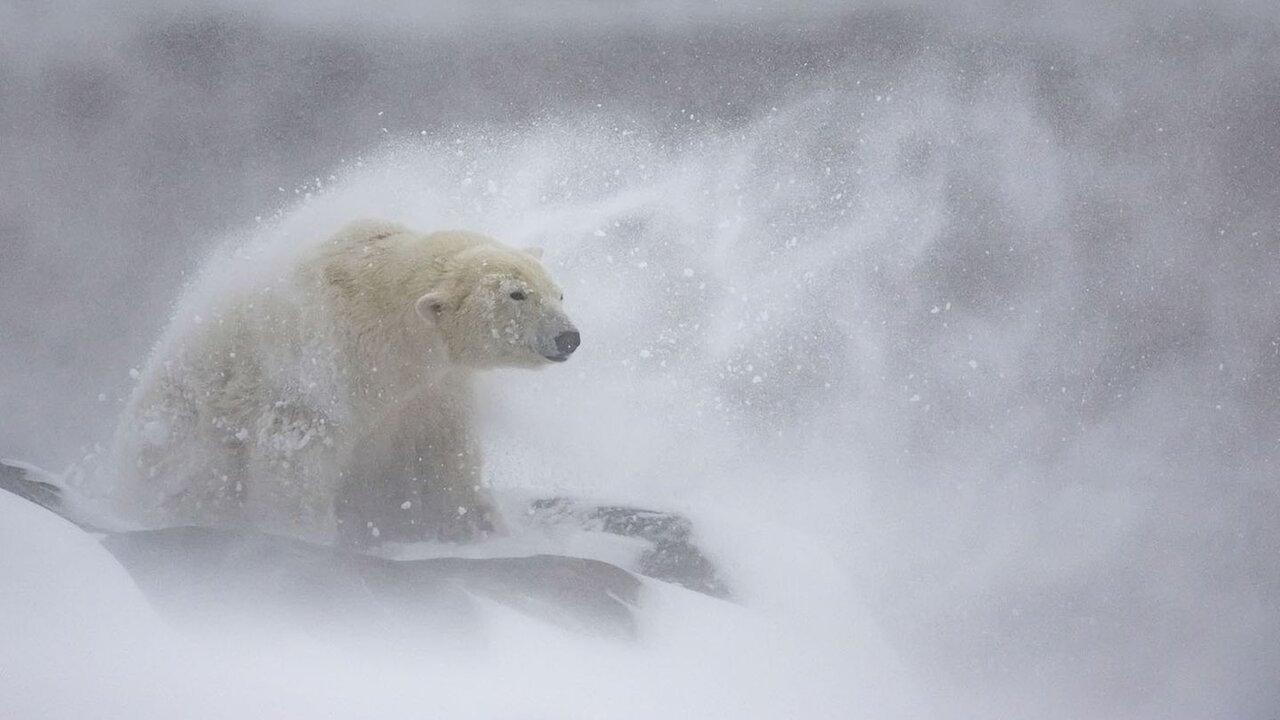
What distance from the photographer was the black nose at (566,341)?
238cm

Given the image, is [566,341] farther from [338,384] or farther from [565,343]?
[338,384]

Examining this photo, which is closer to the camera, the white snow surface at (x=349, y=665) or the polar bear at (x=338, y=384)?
the white snow surface at (x=349, y=665)

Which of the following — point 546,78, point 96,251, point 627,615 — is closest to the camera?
point 627,615

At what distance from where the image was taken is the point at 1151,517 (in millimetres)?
3521

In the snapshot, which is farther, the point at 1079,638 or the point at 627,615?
the point at 1079,638

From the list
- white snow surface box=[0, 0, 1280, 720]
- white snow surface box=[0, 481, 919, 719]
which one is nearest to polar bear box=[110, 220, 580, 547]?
white snow surface box=[0, 0, 1280, 720]

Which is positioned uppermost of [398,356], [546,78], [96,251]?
[546,78]

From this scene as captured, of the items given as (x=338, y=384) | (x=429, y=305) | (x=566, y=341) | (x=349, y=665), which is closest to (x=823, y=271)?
(x=566, y=341)

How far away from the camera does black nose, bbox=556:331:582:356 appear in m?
2.38

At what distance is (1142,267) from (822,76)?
1.31m

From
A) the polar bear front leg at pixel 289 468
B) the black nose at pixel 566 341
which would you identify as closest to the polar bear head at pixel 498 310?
the black nose at pixel 566 341

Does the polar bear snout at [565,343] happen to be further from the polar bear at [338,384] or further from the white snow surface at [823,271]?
the white snow surface at [823,271]

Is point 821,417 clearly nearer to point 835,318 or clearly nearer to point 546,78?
point 835,318

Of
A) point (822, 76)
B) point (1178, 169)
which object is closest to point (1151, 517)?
point (1178, 169)
